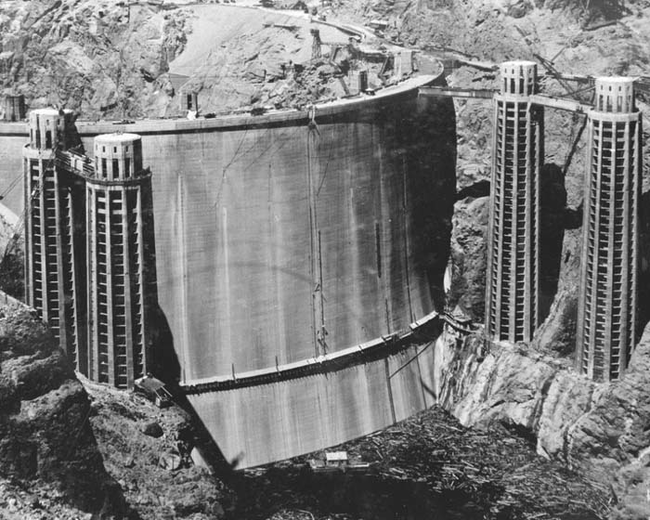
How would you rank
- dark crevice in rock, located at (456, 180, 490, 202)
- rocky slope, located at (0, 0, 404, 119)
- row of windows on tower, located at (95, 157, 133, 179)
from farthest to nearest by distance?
rocky slope, located at (0, 0, 404, 119), dark crevice in rock, located at (456, 180, 490, 202), row of windows on tower, located at (95, 157, 133, 179)

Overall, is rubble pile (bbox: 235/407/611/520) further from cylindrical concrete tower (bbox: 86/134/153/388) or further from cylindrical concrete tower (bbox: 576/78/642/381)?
cylindrical concrete tower (bbox: 86/134/153/388)

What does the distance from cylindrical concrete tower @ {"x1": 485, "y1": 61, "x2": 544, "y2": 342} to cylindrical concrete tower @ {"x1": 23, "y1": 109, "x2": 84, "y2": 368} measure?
25.9 meters

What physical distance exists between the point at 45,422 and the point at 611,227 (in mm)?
32254

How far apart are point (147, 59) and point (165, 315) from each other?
4257 cm

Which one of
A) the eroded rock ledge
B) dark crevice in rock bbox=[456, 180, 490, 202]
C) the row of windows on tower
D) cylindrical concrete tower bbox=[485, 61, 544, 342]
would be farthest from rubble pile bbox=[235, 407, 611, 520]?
the row of windows on tower

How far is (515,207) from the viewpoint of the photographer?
82.0 metres

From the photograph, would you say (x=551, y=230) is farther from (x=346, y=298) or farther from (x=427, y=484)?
(x=427, y=484)

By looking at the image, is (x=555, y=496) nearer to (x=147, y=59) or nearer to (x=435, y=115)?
(x=435, y=115)

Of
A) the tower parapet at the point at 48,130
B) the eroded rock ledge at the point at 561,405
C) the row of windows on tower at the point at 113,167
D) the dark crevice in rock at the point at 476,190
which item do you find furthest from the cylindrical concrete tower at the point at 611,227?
the tower parapet at the point at 48,130

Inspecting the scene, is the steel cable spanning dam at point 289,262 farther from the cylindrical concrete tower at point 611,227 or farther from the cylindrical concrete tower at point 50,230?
the cylindrical concrete tower at point 611,227

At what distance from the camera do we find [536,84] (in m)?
81.2

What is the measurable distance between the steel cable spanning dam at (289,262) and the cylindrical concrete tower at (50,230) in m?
2.98

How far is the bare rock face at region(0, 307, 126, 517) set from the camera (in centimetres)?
6091

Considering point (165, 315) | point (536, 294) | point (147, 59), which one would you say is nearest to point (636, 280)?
point (536, 294)
